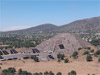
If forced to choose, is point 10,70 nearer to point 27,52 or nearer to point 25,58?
point 25,58

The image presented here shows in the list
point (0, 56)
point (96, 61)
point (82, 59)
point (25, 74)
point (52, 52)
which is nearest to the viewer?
point (25, 74)

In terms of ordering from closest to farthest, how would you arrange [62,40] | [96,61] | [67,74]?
[67,74] < [96,61] < [62,40]

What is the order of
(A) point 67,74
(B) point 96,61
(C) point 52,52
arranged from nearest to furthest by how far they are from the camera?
(A) point 67,74 → (B) point 96,61 → (C) point 52,52

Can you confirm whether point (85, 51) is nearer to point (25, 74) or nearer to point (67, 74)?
point (67, 74)

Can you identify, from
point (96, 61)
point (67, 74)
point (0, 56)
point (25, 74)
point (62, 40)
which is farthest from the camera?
point (62, 40)

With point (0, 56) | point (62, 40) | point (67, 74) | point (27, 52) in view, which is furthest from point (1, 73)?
point (62, 40)

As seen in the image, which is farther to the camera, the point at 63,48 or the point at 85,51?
the point at 63,48

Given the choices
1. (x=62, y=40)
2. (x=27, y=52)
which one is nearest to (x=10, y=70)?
(x=27, y=52)

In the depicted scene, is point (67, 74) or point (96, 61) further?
point (96, 61)
